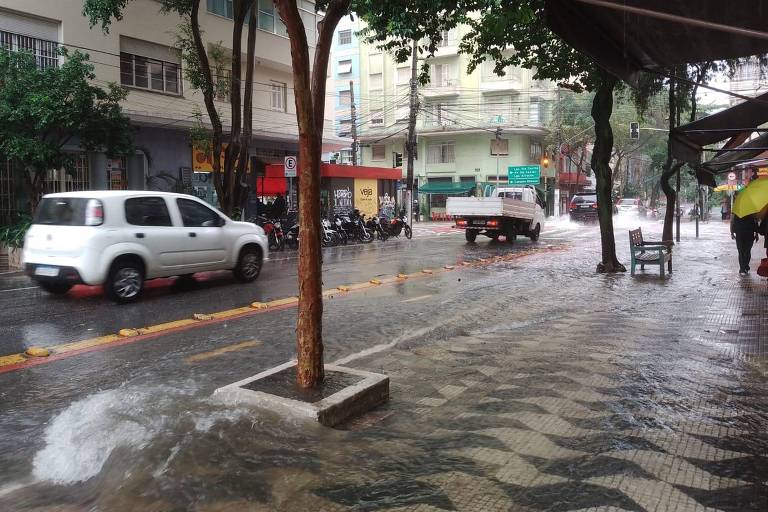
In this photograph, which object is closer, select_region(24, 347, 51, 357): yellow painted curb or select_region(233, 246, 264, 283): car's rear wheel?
select_region(24, 347, 51, 357): yellow painted curb

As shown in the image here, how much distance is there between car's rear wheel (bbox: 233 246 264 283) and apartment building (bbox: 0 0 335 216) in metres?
6.75

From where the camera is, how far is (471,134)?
47.5 m

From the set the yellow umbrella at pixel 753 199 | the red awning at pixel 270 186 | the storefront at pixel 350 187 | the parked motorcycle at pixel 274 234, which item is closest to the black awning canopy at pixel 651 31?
the yellow umbrella at pixel 753 199

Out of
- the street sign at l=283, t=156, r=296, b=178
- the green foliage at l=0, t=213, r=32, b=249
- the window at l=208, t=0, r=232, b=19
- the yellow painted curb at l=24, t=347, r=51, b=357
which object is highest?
the window at l=208, t=0, r=232, b=19

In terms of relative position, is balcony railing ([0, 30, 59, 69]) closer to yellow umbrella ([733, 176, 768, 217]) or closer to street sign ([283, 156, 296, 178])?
street sign ([283, 156, 296, 178])

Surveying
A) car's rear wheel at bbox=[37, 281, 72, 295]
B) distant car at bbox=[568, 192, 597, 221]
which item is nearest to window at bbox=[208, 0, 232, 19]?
car's rear wheel at bbox=[37, 281, 72, 295]

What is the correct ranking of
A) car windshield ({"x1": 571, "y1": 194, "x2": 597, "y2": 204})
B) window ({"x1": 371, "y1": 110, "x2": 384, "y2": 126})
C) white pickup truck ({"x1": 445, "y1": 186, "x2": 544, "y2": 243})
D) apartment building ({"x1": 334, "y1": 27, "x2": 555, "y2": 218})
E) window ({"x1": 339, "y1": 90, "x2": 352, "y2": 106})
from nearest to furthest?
white pickup truck ({"x1": 445, "y1": 186, "x2": 544, "y2": 243}) < car windshield ({"x1": 571, "y1": 194, "x2": 597, "y2": 204}) < apartment building ({"x1": 334, "y1": 27, "x2": 555, "y2": 218}) < window ({"x1": 371, "y1": 110, "x2": 384, "y2": 126}) < window ({"x1": 339, "y1": 90, "x2": 352, "y2": 106})

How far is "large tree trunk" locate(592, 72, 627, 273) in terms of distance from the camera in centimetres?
1312

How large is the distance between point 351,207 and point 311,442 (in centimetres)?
2539

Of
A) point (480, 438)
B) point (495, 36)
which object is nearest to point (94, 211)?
point (480, 438)

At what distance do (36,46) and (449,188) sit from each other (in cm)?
3345

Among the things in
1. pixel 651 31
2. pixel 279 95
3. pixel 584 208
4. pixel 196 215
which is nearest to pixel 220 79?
pixel 279 95

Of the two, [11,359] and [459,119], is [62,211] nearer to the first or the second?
[11,359]

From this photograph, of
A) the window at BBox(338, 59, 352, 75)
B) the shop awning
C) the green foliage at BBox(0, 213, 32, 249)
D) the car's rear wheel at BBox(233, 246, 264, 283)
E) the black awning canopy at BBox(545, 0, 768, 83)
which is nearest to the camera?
the black awning canopy at BBox(545, 0, 768, 83)
